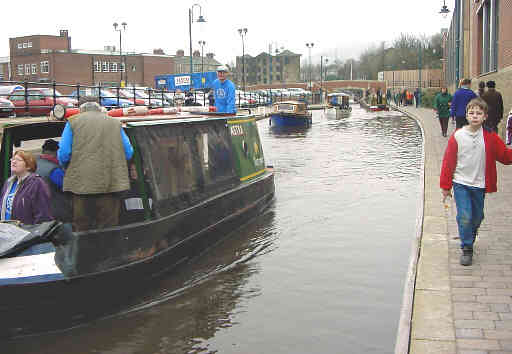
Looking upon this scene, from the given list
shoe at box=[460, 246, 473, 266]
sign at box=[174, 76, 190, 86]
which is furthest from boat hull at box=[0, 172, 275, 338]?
sign at box=[174, 76, 190, 86]

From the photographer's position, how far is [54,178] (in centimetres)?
655

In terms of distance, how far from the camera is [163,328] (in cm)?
577

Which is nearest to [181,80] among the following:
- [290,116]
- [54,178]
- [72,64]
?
[290,116]

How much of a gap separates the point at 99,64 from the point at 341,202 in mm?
79708

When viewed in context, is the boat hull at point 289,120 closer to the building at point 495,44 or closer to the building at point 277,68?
the building at point 495,44

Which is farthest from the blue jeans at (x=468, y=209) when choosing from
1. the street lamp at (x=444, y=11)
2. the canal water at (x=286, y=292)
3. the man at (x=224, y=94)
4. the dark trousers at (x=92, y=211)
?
the street lamp at (x=444, y=11)

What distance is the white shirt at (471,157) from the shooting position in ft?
20.3

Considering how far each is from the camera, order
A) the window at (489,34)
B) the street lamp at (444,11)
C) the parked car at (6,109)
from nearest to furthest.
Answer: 1. the parked car at (6,109)
2. the window at (489,34)
3. the street lamp at (444,11)

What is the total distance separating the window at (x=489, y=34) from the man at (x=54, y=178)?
19.5m

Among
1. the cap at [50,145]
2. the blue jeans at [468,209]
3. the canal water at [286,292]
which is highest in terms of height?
the cap at [50,145]

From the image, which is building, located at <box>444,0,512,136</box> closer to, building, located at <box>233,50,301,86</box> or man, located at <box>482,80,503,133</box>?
man, located at <box>482,80,503,133</box>

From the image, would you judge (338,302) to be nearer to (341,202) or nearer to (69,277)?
(69,277)

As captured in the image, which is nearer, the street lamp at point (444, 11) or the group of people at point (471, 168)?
the group of people at point (471, 168)

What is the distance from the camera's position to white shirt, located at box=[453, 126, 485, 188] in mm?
6188
